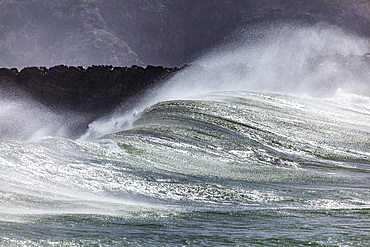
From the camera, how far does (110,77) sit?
49062 mm

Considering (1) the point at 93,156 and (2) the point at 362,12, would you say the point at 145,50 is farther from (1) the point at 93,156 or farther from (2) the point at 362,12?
(1) the point at 93,156

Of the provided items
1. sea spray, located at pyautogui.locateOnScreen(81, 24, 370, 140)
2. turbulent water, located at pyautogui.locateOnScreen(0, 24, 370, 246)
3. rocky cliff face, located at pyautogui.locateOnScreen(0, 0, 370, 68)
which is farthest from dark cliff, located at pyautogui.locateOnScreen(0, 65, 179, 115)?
rocky cliff face, located at pyautogui.locateOnScreen(0, 0, 370, 68)

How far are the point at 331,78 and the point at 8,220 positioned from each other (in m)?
35.7

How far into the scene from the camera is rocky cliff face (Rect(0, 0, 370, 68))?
533 ft

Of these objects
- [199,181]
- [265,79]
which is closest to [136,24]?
[265,79]

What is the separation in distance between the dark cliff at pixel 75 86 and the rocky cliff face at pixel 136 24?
343ft

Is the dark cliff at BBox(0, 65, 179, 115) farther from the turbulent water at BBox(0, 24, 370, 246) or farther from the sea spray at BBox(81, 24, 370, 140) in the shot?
the turbulent water at BBox(0, 24, 370, 246)

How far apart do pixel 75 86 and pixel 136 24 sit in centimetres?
12849

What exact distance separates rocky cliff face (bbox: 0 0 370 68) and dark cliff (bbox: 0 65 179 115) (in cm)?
10470

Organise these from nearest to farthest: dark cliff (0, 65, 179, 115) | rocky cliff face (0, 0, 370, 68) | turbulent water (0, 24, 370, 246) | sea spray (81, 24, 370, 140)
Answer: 1. turbulent water (0, 24, 370, 246)
2. sea spray (81, 24, 370, 140)
3. dark cliff (0, 65, 179, 115)
4. rocky cliff face (0, 0, 370, 68)

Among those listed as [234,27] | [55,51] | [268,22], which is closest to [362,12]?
[268,22]

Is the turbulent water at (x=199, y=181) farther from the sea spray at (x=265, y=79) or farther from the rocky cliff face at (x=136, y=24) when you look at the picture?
the rocky cliff face at (x=136, y=24)

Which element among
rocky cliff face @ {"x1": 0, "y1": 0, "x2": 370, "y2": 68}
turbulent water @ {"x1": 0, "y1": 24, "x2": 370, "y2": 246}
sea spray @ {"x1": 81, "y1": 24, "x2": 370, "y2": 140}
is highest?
rocky cliff face @ {"x1": 0, "y1": 0, "x2": 370, "y2": 68}

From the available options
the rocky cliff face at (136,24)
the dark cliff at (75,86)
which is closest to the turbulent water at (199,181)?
the dark cliff at (75,86)
